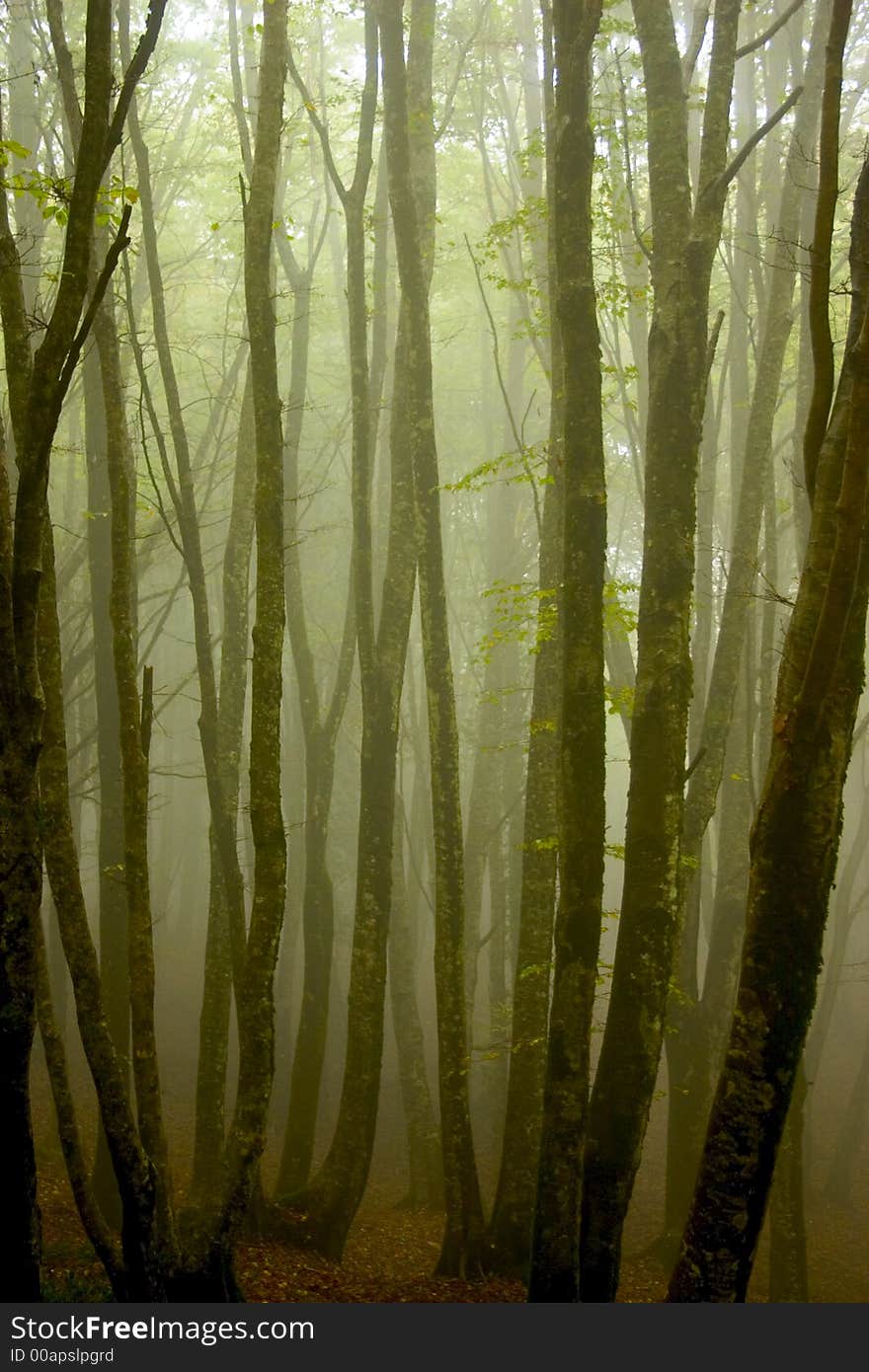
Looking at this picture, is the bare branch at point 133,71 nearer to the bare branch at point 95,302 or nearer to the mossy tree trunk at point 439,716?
the bare branch at point 95,302

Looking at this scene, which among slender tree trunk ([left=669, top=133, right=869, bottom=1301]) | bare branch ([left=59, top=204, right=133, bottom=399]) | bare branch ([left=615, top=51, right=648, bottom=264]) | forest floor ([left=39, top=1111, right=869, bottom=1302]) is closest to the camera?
slender tree trunk ([left=669, top=133, right=869, bottom=1301])

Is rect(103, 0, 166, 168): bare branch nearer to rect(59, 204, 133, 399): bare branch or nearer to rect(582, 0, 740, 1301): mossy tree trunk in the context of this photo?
rect(59, 204, 133, 399): bare branch

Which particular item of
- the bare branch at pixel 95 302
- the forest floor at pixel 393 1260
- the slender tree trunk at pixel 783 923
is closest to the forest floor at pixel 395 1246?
the forest floor at pixel 393 1260

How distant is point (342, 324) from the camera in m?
21.6

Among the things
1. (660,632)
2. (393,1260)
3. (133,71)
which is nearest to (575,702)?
(660,632)

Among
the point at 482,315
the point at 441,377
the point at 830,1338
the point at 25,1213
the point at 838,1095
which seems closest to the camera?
the point at 25,1213

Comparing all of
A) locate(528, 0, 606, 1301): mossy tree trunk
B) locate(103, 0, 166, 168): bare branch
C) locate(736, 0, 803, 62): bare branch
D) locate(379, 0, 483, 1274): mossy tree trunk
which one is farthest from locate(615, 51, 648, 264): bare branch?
locate(103, 0, 166, 168): bare branch

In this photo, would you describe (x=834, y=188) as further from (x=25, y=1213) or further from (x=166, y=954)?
(x=166, y=954)

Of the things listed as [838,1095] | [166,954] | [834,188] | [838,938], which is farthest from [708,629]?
[166,954]

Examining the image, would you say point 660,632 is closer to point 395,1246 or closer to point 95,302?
point 95,302

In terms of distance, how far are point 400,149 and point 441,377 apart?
1347 cm

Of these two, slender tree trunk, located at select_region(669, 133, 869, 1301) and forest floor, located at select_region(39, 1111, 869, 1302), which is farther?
forest floor, located at select_region(39, 1111, 869, 1302)

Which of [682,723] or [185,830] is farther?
[185,830]

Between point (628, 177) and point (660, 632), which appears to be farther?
point (628, 177)
